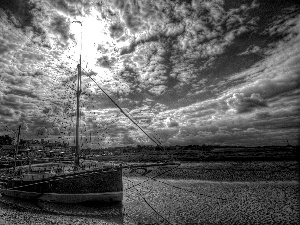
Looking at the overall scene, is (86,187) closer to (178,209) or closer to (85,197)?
(85,197)

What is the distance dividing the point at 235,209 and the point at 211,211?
2343 millimetres

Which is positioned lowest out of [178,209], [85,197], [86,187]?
[178,209]

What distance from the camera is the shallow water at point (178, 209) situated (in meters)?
15.5

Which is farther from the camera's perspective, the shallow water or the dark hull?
the dark hull

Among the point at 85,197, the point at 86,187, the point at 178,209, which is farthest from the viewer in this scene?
the point at 86,187

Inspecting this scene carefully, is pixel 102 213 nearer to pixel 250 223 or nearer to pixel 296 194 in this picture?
pixel 250 223

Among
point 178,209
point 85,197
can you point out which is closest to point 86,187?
point 85,197

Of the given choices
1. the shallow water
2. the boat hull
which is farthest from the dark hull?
the shallow water

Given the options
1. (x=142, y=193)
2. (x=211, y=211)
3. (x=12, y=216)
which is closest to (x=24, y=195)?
(x=12, y=216)

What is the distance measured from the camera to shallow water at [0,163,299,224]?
15.5 metres

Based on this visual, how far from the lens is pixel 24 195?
2281 cm

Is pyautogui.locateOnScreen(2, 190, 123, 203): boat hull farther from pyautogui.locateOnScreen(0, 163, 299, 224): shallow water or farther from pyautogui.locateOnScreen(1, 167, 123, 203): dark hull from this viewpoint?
pyautogui.locateOnScreen(0, 163, 299, 224): shallow water

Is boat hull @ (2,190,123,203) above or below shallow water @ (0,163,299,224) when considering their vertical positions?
above

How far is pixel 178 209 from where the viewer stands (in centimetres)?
1798
